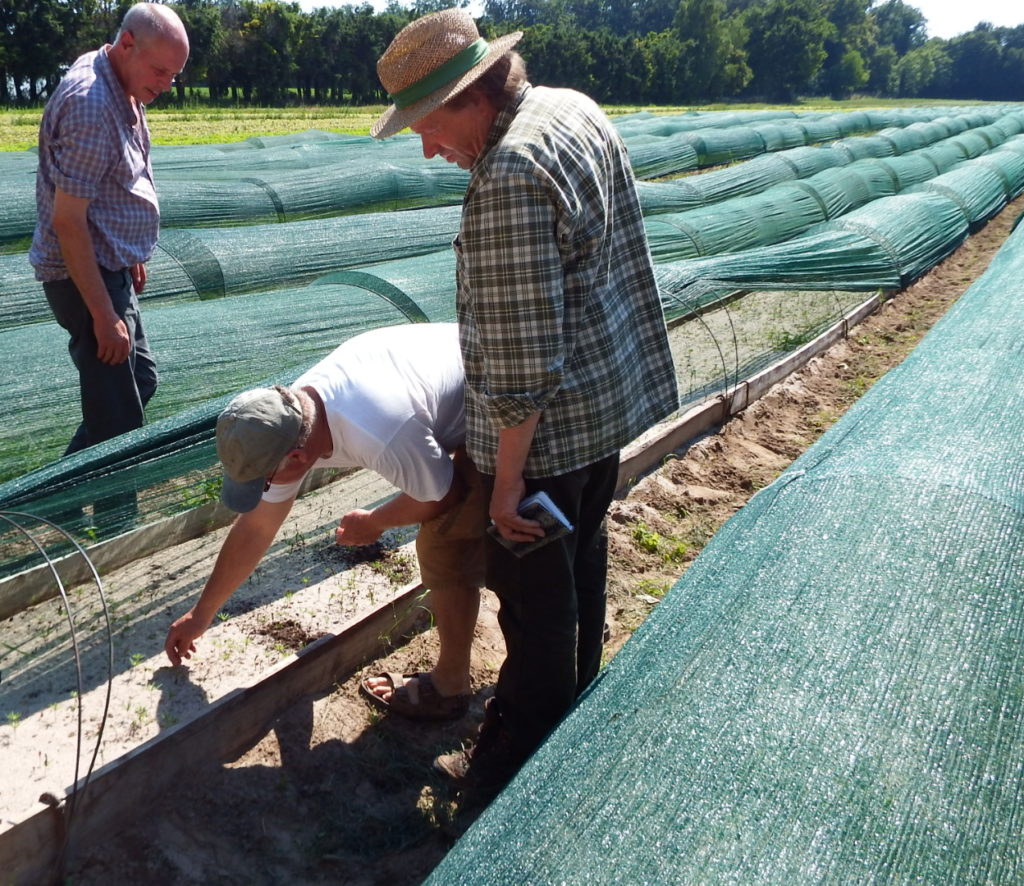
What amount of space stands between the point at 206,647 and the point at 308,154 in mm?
11626

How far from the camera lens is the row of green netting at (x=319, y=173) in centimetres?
850

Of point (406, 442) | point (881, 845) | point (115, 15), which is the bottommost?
point (881, 845)

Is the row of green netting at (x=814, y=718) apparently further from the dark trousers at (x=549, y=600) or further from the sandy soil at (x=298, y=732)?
the sandy soil at (x=298, y=732)

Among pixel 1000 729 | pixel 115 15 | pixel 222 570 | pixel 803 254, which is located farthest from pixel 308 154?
pixel 115 15

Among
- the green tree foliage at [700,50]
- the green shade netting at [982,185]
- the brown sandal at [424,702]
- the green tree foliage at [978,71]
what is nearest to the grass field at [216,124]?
the green shade netting at [982,185]

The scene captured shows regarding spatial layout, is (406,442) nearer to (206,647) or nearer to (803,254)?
(206,647)

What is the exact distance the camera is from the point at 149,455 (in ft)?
9.61

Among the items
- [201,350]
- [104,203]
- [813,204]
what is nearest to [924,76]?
[813,204]

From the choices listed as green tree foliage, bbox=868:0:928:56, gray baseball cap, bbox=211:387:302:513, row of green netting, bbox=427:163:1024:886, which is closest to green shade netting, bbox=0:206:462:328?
gray baseball cap, bbox=211:387:302:513

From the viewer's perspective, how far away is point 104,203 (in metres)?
2.95

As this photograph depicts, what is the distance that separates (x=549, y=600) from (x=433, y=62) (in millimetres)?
1205

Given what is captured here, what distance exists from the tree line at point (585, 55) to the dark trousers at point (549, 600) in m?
27.6

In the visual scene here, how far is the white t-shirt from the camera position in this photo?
6.82ft

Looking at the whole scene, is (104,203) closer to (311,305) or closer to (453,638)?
(311,305)
